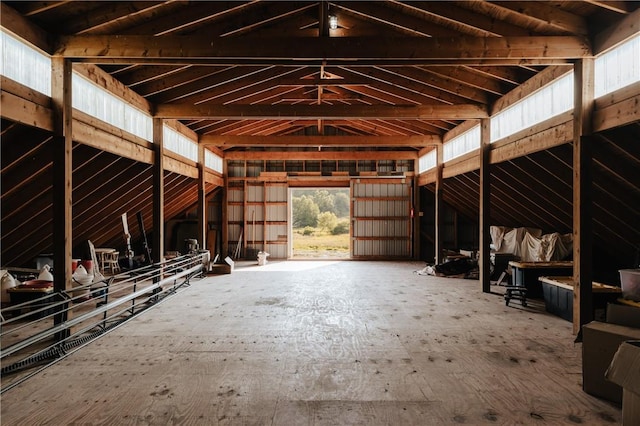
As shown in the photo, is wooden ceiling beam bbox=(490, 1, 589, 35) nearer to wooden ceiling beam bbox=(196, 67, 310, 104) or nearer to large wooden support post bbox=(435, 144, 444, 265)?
wooden ceiling beam bbox=(196, 67, 310, 104)

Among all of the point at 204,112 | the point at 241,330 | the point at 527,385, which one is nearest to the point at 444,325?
the point at 527,385

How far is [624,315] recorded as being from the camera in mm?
2756

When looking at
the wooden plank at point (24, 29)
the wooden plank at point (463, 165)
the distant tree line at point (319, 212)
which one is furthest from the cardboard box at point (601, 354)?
the distant tree line at point (319, 212)

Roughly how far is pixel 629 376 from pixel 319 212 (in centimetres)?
2113

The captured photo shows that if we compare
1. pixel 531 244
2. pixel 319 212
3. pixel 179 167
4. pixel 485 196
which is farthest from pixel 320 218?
pixel 485 196

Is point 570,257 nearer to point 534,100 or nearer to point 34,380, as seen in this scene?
point 534,100

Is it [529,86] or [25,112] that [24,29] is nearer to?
[25,112]

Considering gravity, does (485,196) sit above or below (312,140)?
below

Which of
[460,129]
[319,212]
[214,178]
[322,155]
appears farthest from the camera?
[319,212]

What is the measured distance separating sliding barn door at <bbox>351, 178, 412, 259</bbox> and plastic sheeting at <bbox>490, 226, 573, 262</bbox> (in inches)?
130

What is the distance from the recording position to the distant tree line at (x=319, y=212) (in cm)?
2209

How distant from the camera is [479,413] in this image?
247 centimetres

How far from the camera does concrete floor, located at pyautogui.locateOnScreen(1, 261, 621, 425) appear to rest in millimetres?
2471

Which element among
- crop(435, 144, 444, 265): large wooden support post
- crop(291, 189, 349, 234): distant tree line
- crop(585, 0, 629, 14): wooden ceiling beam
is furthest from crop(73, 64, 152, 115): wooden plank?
crop(291, 189, 349, 234): distant tree line
